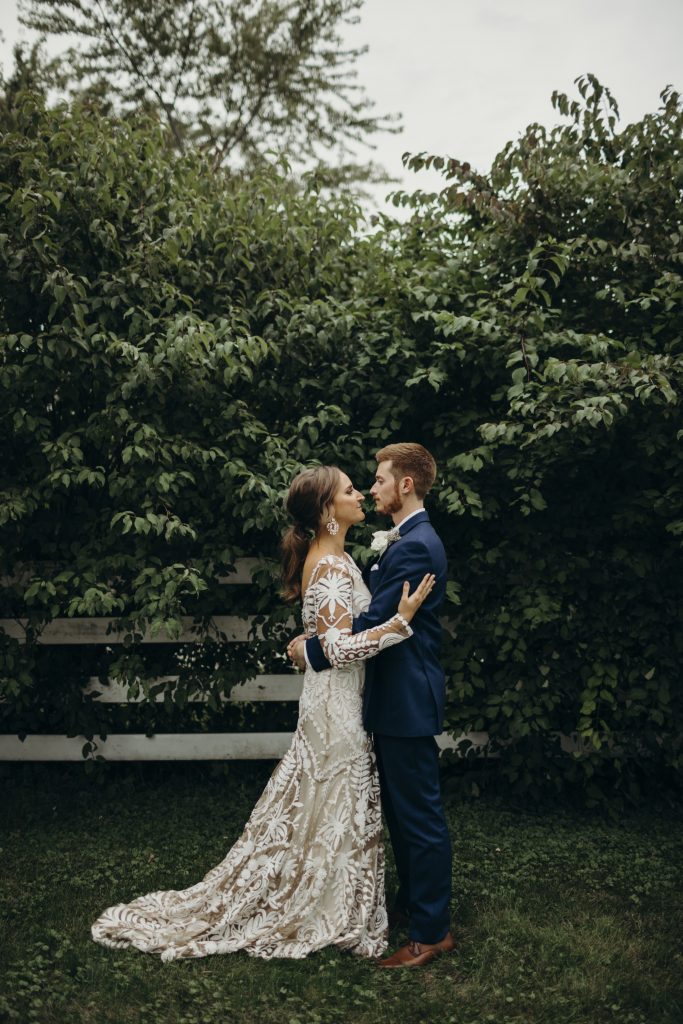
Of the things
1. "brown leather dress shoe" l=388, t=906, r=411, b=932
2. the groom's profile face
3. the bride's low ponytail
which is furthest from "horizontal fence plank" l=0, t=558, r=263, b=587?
"brown leather dress shoe" l=388, t=906, r=411, b=932

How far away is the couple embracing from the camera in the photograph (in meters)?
A: 3.46

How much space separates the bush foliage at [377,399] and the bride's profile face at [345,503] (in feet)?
3.10

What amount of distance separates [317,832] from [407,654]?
2.70 ft

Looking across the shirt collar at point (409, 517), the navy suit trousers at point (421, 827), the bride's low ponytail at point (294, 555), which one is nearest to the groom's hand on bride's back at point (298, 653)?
the bride's low ponytail at point (294, 555)

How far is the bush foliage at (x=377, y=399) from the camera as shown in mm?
4746

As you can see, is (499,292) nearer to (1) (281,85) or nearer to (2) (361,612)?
(2) (361,612)

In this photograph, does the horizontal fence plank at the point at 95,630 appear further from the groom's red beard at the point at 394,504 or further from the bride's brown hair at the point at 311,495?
the groom's red beard at the point at 394,504

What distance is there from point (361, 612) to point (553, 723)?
6.99 feet

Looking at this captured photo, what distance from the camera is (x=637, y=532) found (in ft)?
16.6

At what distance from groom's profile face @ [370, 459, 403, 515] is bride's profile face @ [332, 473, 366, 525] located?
9 cm

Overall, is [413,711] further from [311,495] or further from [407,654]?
[311,495]

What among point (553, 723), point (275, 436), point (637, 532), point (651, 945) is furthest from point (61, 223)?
point (651, 945)

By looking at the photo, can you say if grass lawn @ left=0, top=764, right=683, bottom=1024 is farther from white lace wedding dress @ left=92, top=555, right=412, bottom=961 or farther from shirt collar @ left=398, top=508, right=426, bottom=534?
shirt collar @ left=398, top=508, right=426, bottom=534

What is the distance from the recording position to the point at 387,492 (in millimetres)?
3635
